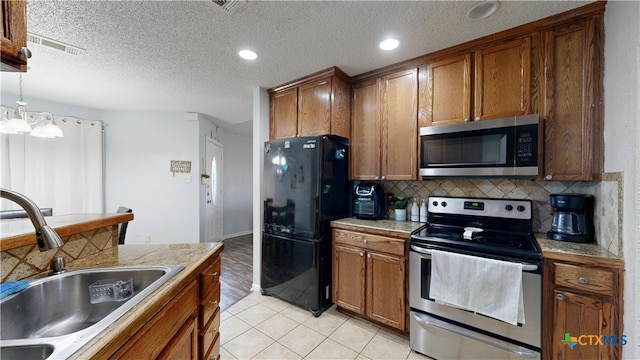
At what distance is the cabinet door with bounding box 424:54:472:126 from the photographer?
1938mm

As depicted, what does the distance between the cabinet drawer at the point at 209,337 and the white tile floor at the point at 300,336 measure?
52cm

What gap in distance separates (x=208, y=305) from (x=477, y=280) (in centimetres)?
164

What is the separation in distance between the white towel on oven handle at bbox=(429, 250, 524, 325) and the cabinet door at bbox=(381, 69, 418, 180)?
31.8 inches

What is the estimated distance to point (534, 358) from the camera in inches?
56.0

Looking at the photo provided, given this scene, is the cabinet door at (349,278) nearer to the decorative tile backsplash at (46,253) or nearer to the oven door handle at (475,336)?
the oven door handle at (475,336)

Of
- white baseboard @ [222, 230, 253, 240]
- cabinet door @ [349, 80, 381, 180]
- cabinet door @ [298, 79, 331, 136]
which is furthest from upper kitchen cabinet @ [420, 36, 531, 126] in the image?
white baseboard @ [222, 230, 253, 240]

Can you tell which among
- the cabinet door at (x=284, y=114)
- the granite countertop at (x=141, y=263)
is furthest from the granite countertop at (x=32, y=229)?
the cabinet door at (x=284, y=114)

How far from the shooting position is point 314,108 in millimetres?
2518

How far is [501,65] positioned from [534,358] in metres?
1.97

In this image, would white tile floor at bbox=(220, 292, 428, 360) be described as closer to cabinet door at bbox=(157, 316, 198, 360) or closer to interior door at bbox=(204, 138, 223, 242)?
cabinet door at bbox=(157, 316, 198, 360)

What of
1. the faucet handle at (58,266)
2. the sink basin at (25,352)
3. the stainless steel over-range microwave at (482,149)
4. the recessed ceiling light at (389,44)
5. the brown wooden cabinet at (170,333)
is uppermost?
the recessed ceiling light at (389,44)

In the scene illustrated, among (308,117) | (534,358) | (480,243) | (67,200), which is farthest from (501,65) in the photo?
(67,200)

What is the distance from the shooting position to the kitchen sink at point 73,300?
0.85m

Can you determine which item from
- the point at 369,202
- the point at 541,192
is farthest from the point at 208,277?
the point at 541,192
